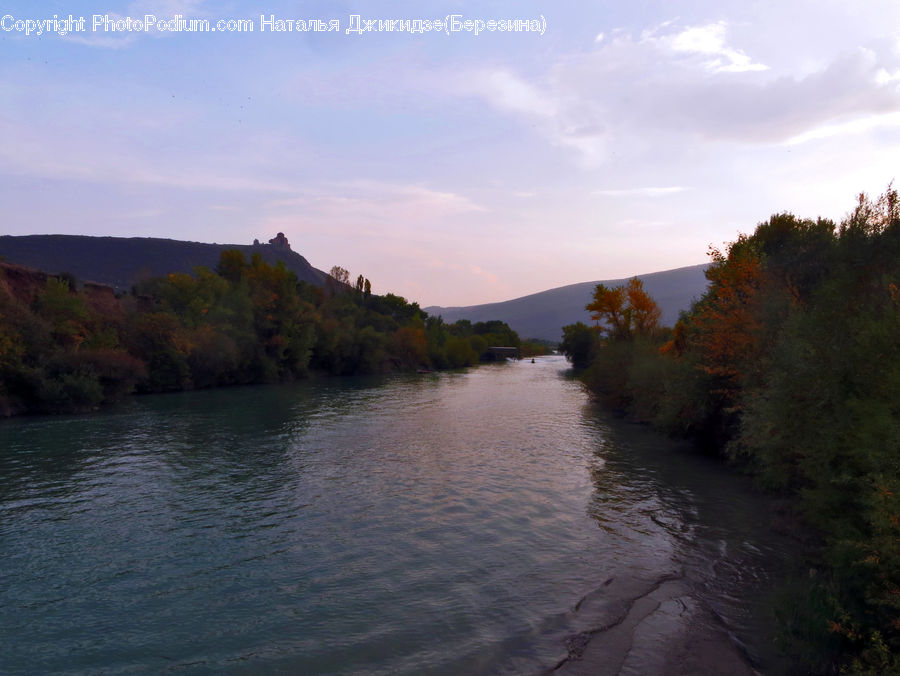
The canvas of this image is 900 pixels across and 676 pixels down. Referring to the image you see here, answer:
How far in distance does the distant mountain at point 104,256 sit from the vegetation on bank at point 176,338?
5601 centimetres

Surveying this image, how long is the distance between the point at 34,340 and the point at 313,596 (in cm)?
3609

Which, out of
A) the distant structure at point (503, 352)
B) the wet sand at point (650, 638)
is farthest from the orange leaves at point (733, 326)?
the distant structure at point (503, 352)

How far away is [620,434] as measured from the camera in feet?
100

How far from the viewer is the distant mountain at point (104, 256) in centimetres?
12412

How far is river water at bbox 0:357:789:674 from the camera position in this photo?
9.32m

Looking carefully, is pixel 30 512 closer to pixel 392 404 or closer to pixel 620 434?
pixel 620 434

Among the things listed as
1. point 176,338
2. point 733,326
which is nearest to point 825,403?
point 733,326

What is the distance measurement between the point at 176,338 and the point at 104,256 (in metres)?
104

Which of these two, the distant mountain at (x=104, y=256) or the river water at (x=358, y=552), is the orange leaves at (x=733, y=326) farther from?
the distant mountain at (x=104, y=256)

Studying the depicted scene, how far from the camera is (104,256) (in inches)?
5379

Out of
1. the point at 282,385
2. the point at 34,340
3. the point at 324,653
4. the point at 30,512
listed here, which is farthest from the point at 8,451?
the point at 282,385

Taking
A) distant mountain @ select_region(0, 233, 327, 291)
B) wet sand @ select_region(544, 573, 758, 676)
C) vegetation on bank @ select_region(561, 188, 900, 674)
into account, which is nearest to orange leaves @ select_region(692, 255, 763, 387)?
vegetation on bank @ select_region(561, 188, 900, 674)

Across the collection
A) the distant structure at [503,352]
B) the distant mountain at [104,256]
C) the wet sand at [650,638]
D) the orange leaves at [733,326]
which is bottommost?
the wet sand at [650,638]

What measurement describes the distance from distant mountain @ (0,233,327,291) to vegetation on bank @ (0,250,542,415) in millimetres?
56007
